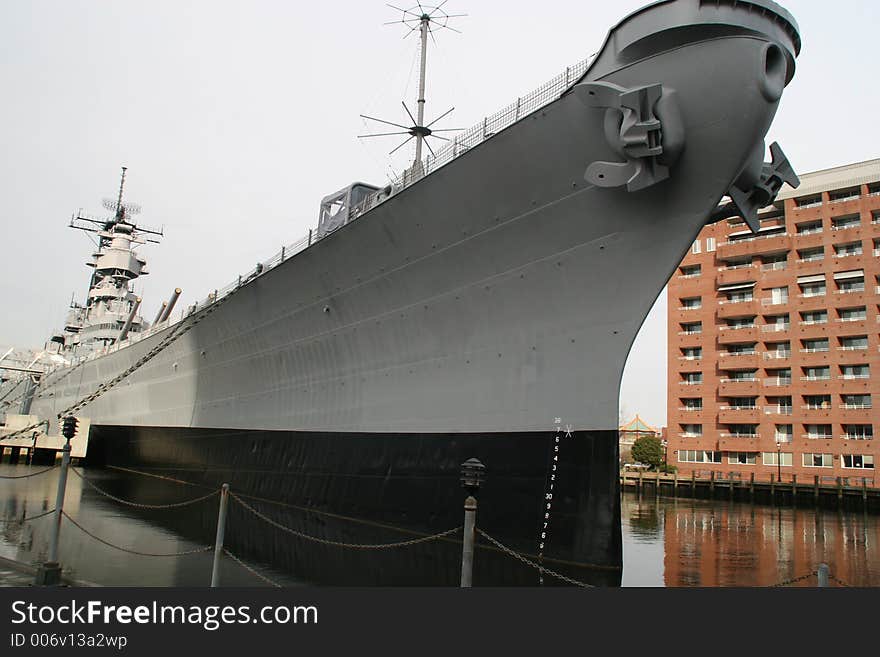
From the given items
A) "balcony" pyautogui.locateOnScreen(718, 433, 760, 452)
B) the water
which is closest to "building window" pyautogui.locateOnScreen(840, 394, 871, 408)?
"balcony" pyautogui.locateOnScreen(718, 433, 760, 452)

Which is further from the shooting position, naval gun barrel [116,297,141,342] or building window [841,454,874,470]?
building window [841,454,874,470]

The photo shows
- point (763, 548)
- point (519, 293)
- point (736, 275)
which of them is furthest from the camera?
point (736, 275)

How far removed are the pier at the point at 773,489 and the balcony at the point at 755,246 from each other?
13662mm

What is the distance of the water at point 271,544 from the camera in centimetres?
848

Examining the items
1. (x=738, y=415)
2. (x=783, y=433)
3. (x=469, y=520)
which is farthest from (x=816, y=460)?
(x=469, y=520)

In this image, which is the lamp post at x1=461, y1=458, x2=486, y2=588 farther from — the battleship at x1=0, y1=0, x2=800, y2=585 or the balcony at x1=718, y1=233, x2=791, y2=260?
the balcony at x1=718, y1=233, x2=791, y2=260

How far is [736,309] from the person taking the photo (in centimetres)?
3966

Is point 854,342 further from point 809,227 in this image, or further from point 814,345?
point 809,227

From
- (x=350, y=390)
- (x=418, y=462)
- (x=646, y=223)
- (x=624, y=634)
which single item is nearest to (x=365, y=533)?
(x=418, y=462)

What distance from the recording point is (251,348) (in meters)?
17.9

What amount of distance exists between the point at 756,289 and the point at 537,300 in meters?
34.6

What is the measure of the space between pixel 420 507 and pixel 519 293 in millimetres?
4283

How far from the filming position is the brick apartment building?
3503 cm

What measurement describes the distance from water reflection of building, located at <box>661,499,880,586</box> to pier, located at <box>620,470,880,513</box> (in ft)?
22.7
